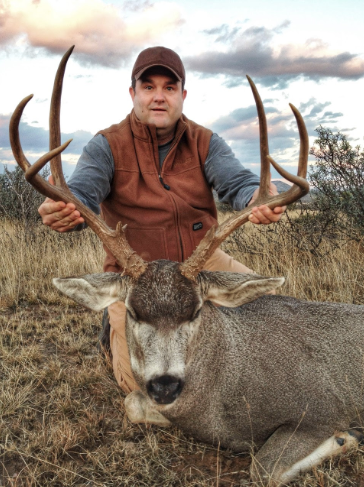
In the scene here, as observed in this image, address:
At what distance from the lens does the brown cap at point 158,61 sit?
16.6 feet

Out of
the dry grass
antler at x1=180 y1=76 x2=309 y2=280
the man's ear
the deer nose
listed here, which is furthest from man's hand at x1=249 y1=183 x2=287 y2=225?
the man's ear

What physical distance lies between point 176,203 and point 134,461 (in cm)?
259

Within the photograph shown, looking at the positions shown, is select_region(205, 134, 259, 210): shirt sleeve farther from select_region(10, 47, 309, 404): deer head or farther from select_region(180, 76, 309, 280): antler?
select_region(10, 47, 309, 404): deer head

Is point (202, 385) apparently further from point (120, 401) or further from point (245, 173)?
point (245, 173)

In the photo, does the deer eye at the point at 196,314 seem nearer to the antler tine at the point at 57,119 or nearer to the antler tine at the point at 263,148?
the antler tine at the point at 263,148

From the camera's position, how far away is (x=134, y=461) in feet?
11.1

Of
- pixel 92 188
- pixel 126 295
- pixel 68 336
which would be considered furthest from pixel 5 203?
pixel 126 295

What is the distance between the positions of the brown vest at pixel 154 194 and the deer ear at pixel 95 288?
1404mm

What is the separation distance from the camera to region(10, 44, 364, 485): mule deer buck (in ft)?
10.5

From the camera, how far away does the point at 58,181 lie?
3.78 m

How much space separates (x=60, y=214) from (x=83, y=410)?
1.79 metres

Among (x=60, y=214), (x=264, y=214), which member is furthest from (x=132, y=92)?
(x=264, y=214)

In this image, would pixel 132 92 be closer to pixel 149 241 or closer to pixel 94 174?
pixel 94 174

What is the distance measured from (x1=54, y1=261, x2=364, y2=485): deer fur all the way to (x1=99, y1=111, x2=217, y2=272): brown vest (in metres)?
1.42
